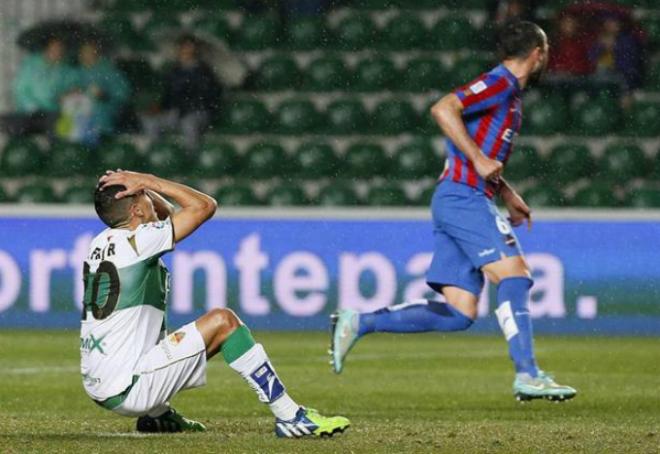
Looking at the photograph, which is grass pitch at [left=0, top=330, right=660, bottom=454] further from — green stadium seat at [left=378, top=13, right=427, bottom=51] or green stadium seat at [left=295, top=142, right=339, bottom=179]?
green stadium seat at [left=378, top=13, right=427, bottom=51]

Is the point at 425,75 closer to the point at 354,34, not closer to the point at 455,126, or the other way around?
the point at 354,34

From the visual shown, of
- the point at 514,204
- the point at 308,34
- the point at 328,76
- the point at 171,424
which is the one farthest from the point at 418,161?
the point at 171,424

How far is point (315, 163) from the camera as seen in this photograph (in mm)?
17297

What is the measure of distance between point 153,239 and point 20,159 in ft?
34.9

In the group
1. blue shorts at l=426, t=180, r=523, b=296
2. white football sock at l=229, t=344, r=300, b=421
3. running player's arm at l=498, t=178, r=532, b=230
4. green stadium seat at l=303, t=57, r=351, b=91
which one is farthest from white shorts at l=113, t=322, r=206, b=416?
green stadium seat at l=303, t=57, r=351, b=91

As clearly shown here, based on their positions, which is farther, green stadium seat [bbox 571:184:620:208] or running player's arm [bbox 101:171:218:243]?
green stadium seat [bbox 571:184:620:208]

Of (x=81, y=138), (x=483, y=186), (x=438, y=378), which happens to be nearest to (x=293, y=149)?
(x=81, y=138)

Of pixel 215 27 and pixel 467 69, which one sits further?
pixel 215 27

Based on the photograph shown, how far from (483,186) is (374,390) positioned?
197cm

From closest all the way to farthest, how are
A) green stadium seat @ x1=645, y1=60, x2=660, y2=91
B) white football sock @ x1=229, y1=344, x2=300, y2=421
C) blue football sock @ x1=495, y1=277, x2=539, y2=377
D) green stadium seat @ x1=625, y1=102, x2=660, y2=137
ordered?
white football sock @ x1=229, y1=344, x2=300, y2=421, blue football sock @ x1=495, y1=277, x2=539, y2=377, green stadium seat @ x1=625, y1=102, x2=660, y2=137, green stadium seat @ x1=645, y1=60, x2=660, y2=91

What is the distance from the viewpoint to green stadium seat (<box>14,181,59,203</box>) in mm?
16875

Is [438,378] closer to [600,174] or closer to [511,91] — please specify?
[511,91]

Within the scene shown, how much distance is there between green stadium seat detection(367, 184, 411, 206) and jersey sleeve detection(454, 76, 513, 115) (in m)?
7.91

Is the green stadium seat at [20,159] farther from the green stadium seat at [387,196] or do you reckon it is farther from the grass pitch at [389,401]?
the green stadium seat at [387,196]
